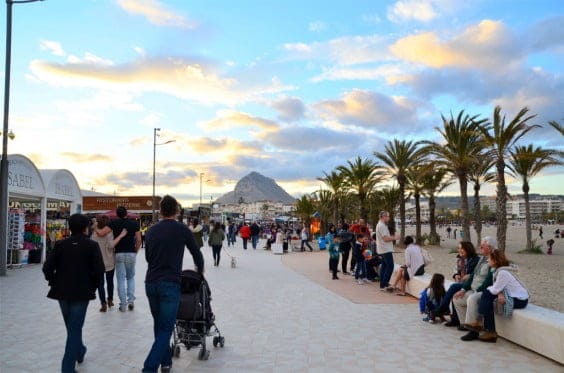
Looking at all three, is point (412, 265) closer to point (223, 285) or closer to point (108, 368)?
point (223, 285)

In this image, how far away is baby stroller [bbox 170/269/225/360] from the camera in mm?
5363

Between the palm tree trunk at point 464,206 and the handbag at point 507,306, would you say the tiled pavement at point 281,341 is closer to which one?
the handbag at point 507,306

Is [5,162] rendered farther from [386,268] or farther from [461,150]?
[461,150]

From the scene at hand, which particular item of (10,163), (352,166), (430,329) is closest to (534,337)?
(430,329)

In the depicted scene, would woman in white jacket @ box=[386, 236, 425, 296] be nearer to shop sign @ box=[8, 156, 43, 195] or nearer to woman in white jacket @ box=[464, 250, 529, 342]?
woman in white jacket @ box=[464, 250, 529, 342]

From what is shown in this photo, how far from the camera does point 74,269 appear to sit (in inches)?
188

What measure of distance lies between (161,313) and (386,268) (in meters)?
7.52

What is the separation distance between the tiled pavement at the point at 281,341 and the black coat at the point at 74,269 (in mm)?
1012

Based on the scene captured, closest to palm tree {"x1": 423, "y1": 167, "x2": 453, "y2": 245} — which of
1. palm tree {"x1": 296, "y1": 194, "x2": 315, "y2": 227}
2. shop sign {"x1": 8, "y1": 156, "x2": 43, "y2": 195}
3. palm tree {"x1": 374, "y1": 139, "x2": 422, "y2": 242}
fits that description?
palm tree {"x1": 374, "y1": 139, "x2": 422, "y2": 242}

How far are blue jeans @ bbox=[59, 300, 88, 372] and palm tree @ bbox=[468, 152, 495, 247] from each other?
21925mm

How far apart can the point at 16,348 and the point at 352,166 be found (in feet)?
97.7

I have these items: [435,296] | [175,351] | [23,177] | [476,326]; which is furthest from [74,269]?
[23,177]

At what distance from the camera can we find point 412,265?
34.3 ft

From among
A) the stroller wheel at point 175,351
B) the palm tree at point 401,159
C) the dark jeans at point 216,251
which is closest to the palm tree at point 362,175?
the palm tree at point 401,159
